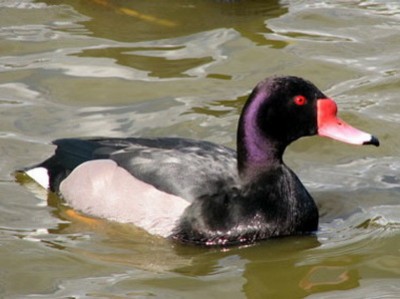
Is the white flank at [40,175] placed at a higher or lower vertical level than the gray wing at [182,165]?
lower

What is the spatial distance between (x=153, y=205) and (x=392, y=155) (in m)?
2.39

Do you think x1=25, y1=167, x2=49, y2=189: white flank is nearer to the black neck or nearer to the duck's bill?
the black neck

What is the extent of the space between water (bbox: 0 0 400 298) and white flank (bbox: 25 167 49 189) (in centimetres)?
7

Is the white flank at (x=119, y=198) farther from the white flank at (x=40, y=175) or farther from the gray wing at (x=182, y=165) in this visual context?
the white flank at (x=40, y=175)

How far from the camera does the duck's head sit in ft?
30.2

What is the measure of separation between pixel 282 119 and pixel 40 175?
2.10 metres

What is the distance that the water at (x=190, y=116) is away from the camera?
8.63 m

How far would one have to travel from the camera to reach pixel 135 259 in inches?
351

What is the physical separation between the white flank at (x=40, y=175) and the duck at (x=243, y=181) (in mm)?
804

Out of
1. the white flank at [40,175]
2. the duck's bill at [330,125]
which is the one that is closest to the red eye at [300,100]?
the duck's bill at [330,125]

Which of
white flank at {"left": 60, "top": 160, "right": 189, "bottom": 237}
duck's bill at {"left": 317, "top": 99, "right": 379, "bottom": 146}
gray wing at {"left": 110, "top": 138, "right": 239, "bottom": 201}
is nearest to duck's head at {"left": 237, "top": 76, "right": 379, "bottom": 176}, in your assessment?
duck's bill at {"left": 317, "top": 99, "right": 379, "bottom": 146}

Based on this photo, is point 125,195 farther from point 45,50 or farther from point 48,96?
point 45,50

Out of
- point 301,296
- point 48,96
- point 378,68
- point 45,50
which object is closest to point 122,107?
point 48,96

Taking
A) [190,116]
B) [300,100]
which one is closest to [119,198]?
[300,100]
